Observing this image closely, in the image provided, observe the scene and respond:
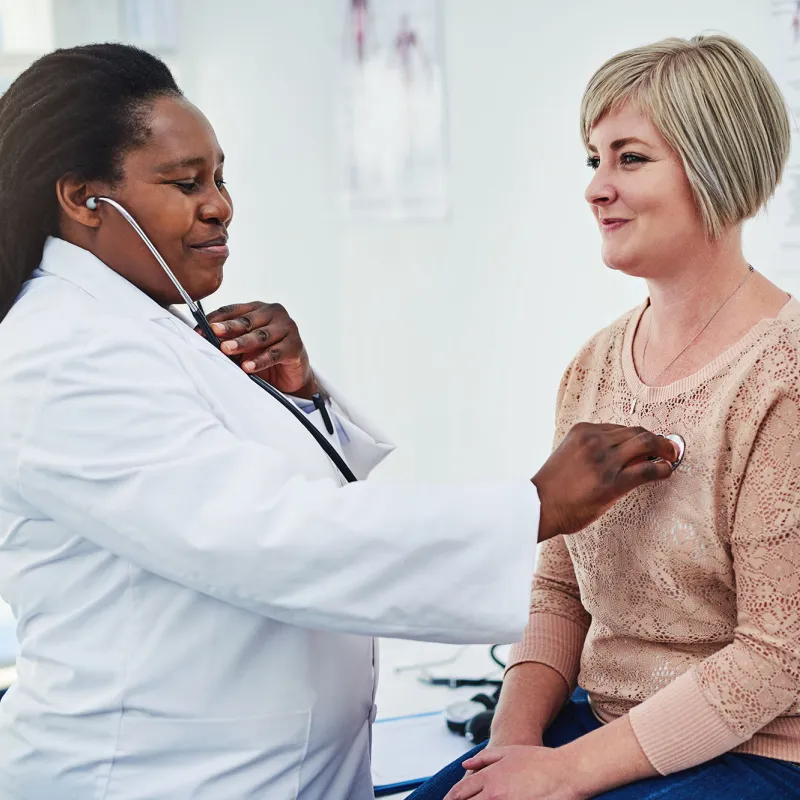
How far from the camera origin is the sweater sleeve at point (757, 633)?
1.18 m

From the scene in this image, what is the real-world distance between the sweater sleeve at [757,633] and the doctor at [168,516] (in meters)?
0.13

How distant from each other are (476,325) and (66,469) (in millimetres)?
2003

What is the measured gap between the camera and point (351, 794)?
1.39m

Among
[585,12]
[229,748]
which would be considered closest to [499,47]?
[585,12]

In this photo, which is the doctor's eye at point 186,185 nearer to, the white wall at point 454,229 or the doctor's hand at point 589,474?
the doctor's hand at point 589,474

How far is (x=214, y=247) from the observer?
1323 millimetres

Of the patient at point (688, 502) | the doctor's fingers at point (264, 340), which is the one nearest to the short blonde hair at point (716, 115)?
the patient at point (688, 502)

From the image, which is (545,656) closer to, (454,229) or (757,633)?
(757,633)

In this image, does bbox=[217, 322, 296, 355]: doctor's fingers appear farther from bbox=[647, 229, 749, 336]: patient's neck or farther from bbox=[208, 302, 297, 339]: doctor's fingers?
bbox=[647, 229, 749, 336]: patient's neck

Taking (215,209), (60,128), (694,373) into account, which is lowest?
(694,373)

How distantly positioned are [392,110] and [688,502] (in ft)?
7.12

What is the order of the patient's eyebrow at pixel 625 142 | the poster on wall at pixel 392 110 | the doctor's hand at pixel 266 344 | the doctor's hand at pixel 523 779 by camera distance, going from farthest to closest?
the poster on wall at pixel 392 110
the doctor's hand at pixel 266 344
the patient's eyebrow at pixel 625 142
the doctor's hand at pixel 523 779

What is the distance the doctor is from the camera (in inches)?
43.1

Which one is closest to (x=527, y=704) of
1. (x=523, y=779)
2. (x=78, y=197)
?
(x=523, y=779)
